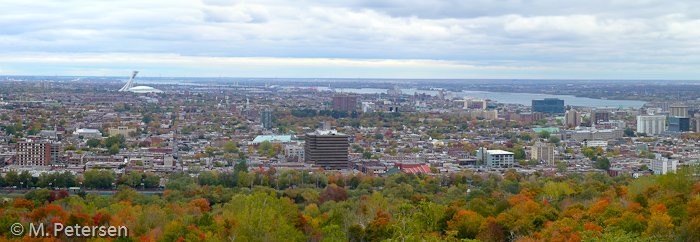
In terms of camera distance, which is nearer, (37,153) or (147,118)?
(37,153)

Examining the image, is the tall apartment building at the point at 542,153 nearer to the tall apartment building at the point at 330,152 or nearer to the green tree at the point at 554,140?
the green tree at the point at 554,140

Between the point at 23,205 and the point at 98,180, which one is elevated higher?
the point at 23,205

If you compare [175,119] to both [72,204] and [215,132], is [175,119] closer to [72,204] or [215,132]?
[215,132]

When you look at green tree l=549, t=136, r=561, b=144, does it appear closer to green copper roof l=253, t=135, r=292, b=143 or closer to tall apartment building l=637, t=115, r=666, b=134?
tall apartment building l=637, t=115, r=666, b=134

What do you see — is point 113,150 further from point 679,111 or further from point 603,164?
point 679,111

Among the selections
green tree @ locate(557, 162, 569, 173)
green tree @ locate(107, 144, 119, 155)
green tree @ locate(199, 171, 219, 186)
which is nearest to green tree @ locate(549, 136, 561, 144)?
green tree @ locate(557, 162, 569, 173)

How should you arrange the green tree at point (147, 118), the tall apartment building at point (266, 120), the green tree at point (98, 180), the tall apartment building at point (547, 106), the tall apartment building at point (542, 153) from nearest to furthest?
the green tree at point (98, 180) < the tall apartment building at point (542, 153) < the tall apartment building at point (266, 120) < the green tree at point (147, 118) < the tall apartment building at point (547, 106)

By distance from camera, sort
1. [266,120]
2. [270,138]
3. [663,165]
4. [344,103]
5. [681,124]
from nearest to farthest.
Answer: [663,165]
[270,138]
[681,124]
[266,120]
[344,103]

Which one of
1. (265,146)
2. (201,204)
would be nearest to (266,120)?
(265,146)

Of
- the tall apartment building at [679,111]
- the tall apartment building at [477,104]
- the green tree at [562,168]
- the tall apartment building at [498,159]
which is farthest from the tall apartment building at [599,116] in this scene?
the green tree at [562,168]
